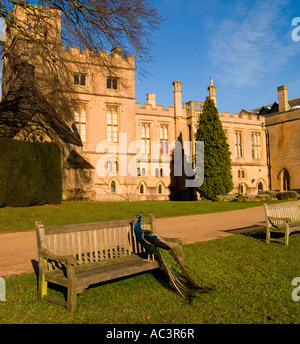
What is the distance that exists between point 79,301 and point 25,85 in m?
15.9

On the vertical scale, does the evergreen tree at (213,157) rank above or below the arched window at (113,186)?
above

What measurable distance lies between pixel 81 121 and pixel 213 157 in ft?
38.3

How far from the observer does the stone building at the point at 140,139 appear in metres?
27.1

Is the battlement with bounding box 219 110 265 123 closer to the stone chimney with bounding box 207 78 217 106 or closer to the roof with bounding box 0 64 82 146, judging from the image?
the stone chimney with bounding box 207 78 217 106

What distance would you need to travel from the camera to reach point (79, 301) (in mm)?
4637

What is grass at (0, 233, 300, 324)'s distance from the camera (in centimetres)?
405

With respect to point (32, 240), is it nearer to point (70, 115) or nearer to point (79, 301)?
point (79, 301)

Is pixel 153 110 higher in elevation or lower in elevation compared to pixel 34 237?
higher

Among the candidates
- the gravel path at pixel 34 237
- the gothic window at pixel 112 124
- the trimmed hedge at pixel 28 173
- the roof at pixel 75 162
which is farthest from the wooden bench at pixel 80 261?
the gothic window at pixel 112 124

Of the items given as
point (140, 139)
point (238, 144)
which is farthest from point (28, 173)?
point (238, 144)

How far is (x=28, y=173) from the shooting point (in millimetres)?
16125

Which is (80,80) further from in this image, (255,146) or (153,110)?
(255,146)

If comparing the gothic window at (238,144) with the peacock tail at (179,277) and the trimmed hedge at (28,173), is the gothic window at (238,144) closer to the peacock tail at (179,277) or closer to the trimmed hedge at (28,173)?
the trimmed hedge at (28,173)

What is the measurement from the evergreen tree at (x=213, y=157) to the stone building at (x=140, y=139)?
3.24m
